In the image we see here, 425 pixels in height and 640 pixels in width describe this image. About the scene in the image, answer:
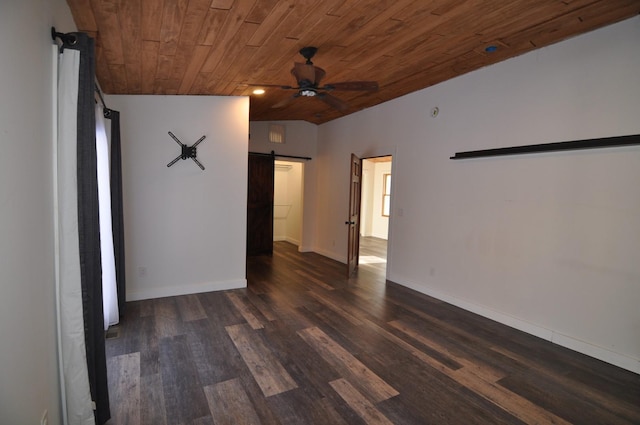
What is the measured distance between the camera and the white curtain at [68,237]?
160 centimetres

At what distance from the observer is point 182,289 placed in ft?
13.7

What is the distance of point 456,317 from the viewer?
3.63 m

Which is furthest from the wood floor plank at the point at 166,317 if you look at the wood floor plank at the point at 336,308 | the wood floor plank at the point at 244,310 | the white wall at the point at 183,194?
the wood floor plank at the point at 336,308

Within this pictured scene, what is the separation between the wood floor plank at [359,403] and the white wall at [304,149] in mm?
5002

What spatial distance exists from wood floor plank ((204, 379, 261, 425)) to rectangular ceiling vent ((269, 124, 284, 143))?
527 centimetres

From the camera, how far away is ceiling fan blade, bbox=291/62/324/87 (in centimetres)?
279

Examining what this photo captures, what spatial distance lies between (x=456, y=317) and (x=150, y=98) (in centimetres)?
457

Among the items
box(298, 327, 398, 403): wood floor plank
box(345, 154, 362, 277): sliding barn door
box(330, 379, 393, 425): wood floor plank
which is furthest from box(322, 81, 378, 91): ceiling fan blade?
box(330, 379, 393, 425): wood floor plank

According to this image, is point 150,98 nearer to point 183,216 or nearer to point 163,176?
point 163,176

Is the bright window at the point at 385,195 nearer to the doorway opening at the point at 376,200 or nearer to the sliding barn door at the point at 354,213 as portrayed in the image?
the doorway opening at the point at 376,200

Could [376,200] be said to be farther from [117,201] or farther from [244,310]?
[117,201]

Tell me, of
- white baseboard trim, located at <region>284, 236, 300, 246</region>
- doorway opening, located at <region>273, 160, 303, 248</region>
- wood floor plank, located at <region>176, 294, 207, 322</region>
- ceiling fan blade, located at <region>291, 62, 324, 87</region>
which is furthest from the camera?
doorway opening, located at <region>273, 160, 303, 248</region>

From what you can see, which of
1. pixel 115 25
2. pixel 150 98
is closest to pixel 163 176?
pixel 150 98

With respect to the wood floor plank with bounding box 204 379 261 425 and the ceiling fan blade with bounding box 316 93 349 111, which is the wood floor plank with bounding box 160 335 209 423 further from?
the ceiling fan blade with bounding box 316 93 349 111
